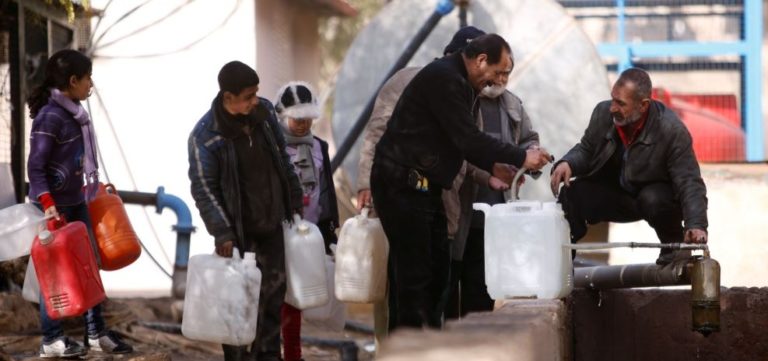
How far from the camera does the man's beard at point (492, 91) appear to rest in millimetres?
8766

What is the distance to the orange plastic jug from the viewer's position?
344 inches

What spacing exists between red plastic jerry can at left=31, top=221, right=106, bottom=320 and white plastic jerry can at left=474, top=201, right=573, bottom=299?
2.10 meters

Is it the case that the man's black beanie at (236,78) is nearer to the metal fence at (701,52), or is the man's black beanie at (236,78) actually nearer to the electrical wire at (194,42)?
the electrical wire at (194,42)

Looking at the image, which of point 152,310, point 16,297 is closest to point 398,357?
point 16,297

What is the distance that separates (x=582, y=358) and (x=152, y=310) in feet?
14.8

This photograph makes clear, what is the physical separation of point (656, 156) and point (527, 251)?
1.06 meters

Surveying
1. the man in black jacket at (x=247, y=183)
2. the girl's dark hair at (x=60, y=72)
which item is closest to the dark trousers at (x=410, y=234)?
the man in black jacket at (x=247, y=183)

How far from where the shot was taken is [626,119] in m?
8.23

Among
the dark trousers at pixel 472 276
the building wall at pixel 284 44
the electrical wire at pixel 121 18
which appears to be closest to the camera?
the dark trousers at pixel 472 276

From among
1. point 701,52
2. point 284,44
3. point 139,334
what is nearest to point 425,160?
point 139,334

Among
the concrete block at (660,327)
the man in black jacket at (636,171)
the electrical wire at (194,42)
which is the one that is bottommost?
the concrete block at (660,327)

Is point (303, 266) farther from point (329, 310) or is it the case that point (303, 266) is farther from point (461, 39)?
point (461, 39)

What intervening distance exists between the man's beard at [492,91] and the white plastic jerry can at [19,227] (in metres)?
2.44

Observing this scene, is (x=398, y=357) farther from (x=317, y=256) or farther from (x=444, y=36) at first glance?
(x=444, y=36)
